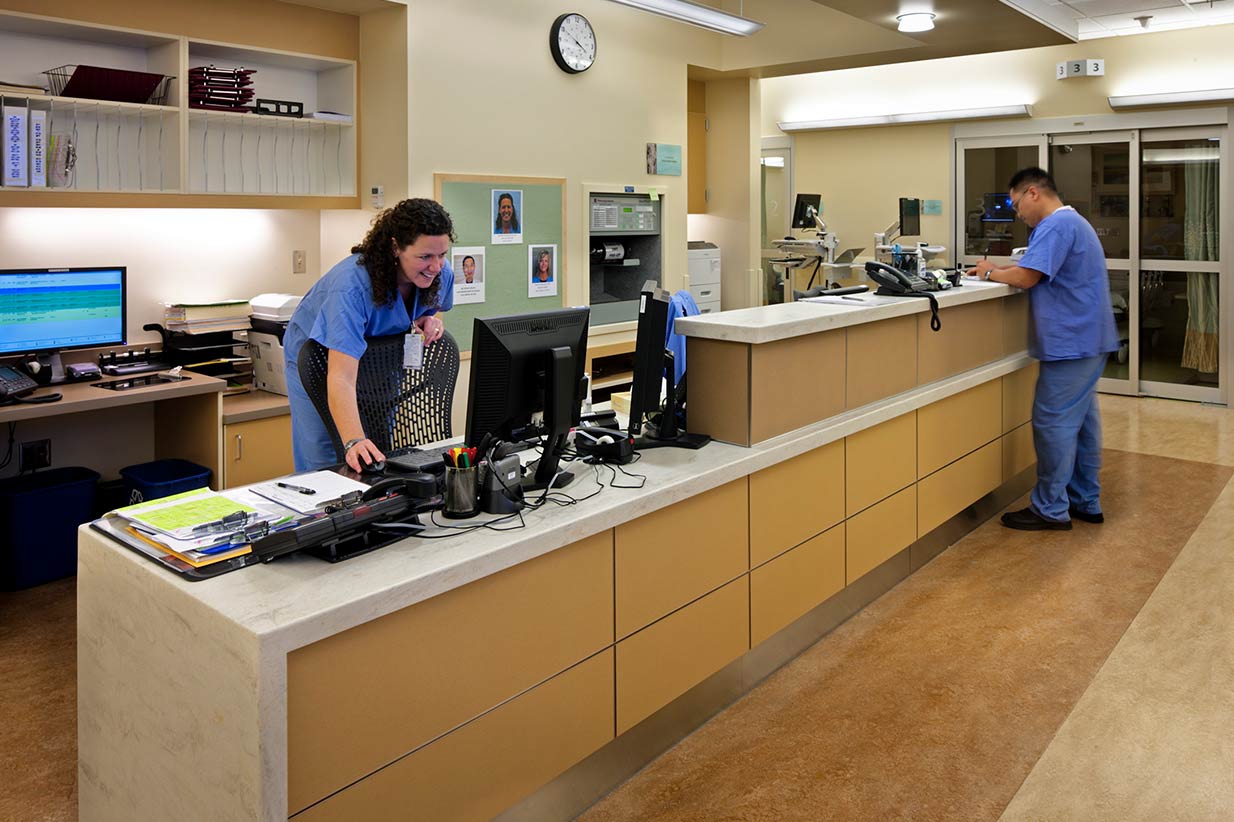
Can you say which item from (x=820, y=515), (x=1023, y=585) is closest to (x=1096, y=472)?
(x=1023, y=585)

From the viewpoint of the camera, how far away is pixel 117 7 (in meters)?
4.26

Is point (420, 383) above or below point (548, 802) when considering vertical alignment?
above

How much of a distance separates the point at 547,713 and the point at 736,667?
102 cm

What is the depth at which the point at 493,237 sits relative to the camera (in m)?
5.50

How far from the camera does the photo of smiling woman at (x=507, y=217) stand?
5.50 metres

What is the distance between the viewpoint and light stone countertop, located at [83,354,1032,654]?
1864 millimetres

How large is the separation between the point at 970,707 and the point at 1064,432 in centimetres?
220

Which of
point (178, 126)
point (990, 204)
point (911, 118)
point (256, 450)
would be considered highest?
point (911, 118)

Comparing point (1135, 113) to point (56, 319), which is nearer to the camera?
point (56, 319)

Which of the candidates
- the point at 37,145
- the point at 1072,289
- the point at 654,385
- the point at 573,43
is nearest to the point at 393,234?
the point at 654,385

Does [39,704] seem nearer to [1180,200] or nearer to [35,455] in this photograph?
[35,455]

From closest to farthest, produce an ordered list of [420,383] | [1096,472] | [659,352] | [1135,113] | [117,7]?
[659,352]
[420,383]
[117,7]
[1096,472]
[1135,113]

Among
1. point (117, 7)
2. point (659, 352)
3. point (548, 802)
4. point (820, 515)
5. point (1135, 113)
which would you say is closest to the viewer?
point (548, 802)

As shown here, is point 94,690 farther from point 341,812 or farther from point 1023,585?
point 1023,585
